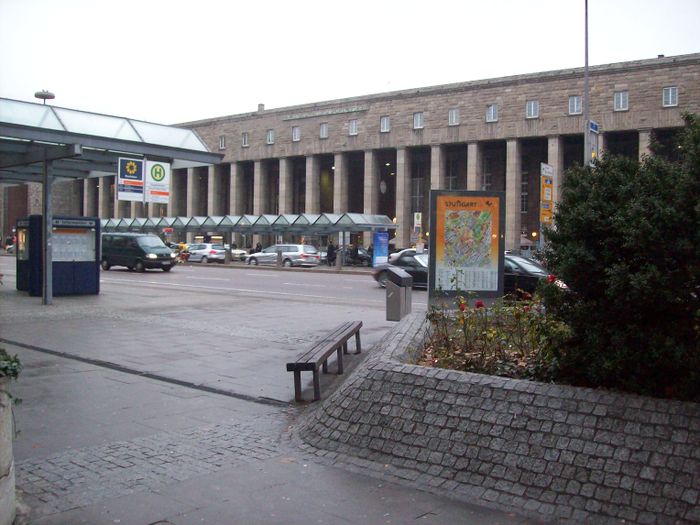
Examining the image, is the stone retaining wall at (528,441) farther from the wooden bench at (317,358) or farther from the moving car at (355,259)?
the moving car at (355,259)

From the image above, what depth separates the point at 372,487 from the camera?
490 centimetres

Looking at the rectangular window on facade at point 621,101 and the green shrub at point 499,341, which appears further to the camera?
the rectangular window on facade at point 621,101

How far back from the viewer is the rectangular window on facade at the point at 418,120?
63.8 metres

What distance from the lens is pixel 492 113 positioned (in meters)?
59.3

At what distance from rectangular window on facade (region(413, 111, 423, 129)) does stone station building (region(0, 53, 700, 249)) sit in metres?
0.09

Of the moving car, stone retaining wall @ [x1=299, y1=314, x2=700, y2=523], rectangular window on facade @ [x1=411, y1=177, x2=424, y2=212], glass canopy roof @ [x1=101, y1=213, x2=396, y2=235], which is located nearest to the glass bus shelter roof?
stone retaining wall @ [x1=299, y1=314, x2=700, y2=523]

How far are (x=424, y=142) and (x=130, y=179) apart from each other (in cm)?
4628

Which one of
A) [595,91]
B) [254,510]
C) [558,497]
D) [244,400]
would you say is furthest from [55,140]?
[595,91]

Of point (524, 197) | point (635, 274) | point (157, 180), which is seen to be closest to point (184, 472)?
point (635, 274)

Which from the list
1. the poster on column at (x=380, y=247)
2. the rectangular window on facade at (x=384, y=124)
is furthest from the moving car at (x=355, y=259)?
the rectangular window on facade at (x=384, y=124)

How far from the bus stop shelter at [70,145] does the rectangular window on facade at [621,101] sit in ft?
137

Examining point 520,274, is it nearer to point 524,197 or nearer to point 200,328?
point 200,328

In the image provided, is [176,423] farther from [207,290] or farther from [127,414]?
[207,290]

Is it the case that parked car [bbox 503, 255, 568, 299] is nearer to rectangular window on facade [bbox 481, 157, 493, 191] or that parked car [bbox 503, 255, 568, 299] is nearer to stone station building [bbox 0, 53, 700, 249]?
stone station building [bbox 0, 53, 700, 249]
